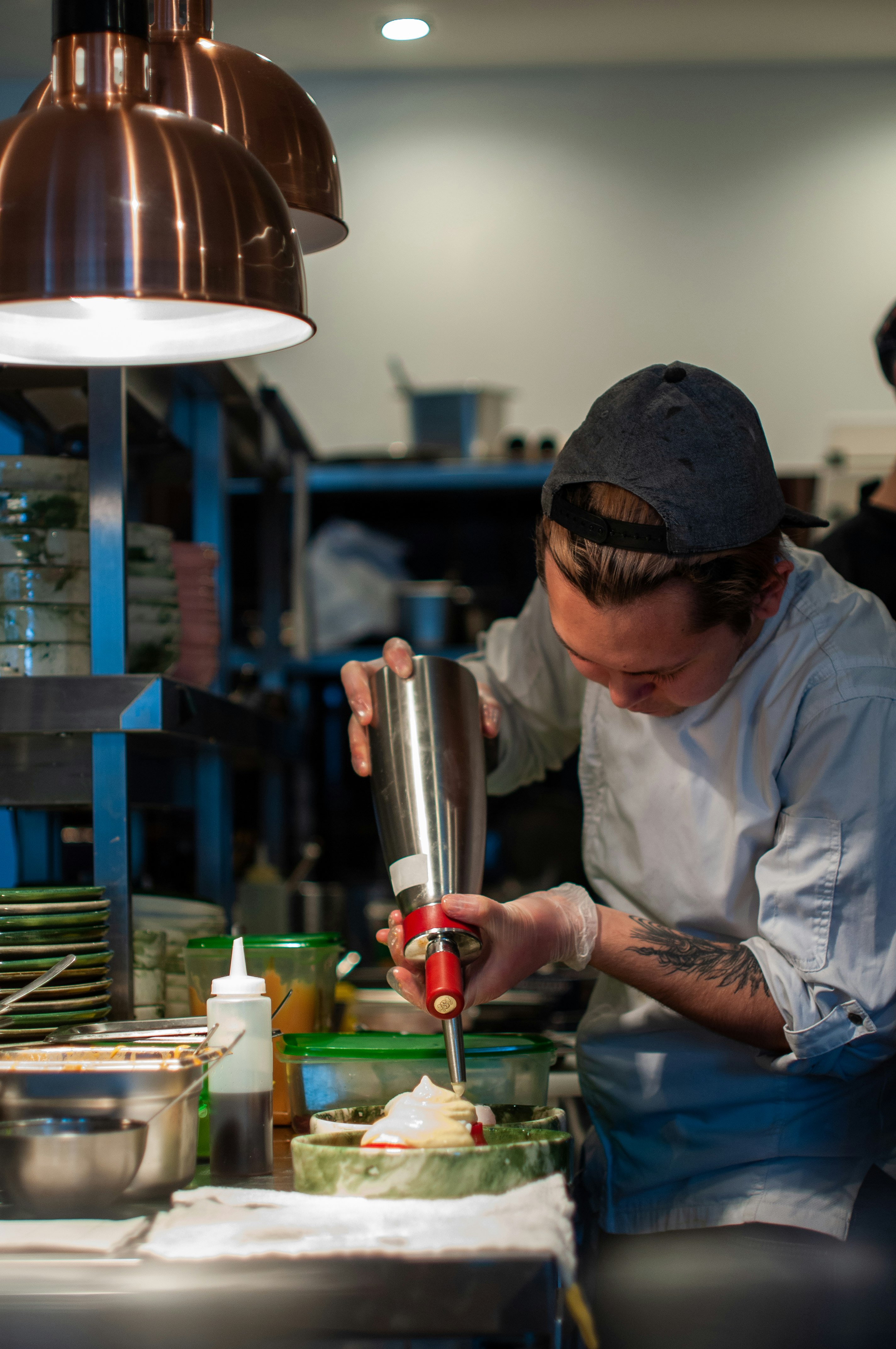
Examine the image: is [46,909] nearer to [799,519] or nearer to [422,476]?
[799,519]

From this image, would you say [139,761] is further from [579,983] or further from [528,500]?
[528,500]

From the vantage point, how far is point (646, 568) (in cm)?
116

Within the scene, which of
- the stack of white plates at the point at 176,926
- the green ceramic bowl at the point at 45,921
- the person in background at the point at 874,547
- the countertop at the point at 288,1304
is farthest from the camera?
the person in background at the point at 874,547

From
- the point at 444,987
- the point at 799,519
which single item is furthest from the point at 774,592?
the point at 444,987

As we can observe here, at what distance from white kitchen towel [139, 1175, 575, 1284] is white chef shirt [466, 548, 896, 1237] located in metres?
0.45

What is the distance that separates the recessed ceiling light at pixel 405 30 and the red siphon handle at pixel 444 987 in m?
3.21

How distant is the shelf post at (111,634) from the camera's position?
131 centimetres

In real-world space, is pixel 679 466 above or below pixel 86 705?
above

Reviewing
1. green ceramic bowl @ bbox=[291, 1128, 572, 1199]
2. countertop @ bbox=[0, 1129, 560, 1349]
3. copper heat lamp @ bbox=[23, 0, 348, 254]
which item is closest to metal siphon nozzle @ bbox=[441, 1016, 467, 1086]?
green ceramic bowl @ bbox=[291, 1128, 572, 1199]

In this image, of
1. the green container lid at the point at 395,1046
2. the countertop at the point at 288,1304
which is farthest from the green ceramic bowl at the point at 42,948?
the countertop at the point at 288,1304

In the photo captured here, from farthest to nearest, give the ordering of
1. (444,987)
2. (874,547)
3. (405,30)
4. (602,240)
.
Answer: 1. (602,240)
2. (405,30)
3. (874,547)
4. (444,987)

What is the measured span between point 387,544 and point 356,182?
131 cm

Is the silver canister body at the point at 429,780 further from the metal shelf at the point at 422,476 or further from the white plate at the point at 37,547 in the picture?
the metal shelf at the point at 422,476

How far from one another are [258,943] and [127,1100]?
40 centimetres
